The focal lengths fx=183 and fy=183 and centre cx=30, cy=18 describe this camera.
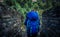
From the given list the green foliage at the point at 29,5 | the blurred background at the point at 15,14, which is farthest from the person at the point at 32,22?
the green foliage at the point at 29,5

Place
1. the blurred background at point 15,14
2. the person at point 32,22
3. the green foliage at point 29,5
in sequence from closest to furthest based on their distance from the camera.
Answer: the person at point 32,22 < the blurred background at point 15,14 < the green foliage at point 29,5

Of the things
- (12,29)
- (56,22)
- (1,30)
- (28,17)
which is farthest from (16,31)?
(28,17)

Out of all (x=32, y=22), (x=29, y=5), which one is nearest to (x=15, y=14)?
(x=29, y=5)

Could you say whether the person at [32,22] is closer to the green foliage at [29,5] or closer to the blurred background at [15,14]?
the blurred background at [15,14]

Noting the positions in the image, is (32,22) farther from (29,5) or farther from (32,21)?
(29,5)

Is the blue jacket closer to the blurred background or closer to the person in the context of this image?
the person

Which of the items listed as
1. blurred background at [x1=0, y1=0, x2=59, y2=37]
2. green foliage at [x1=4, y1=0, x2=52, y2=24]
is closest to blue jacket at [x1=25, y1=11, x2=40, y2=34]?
blurred background at [x1=0, y1=0, x2=59, y2=37]

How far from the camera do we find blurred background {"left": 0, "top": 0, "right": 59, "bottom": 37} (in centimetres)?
673

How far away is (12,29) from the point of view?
696 cm

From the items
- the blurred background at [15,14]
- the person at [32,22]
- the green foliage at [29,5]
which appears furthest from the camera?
the green foliage at [29,5]

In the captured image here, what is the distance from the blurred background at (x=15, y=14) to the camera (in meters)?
6.73

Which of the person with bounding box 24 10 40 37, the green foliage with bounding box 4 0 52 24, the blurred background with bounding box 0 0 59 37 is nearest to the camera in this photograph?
the person with bounding box 24 10 40 37

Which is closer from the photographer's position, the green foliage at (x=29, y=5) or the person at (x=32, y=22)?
the person at (x=32, y=22)

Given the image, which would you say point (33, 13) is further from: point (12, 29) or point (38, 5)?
point (38, 5)
